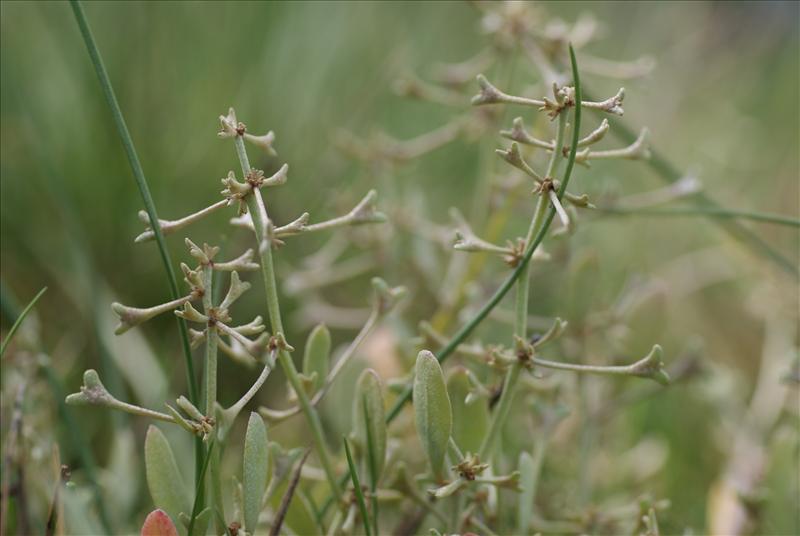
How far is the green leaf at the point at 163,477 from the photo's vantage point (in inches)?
18.8

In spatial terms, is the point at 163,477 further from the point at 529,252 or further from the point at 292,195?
the point at 292,195

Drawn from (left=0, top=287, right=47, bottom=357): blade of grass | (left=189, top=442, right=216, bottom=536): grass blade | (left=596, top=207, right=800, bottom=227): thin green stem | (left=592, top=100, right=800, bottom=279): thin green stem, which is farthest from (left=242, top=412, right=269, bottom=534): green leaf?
(left=592, top=100, right=800, bottom=279): thin green stem

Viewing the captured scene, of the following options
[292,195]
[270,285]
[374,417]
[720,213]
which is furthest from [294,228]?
[292,195]

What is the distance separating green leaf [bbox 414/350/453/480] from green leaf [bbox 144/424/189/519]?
5.2 inches

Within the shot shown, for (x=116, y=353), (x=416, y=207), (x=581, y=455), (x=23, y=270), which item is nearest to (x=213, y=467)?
(x=581, y=455)

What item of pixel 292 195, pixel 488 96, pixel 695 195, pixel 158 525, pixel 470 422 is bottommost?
pixel 158 525

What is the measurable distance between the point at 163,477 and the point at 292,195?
900 millimetres

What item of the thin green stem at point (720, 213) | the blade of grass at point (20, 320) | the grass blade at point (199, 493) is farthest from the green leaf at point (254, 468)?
the thin green stem at point (720, 213)

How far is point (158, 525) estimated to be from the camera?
0.44 m

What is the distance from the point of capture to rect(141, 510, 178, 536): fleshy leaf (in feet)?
1.45

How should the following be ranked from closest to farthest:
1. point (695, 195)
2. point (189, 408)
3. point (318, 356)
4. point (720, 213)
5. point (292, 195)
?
point (189, 408), point (318, 356), point (720, 213), point (695, 195), point (292, 195)

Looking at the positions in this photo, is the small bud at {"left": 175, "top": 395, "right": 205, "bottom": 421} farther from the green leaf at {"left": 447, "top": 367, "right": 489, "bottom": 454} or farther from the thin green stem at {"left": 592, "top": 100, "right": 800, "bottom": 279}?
the thin green stem at {"left": 592, "top": 100, "right": 800, "bottom": 279}

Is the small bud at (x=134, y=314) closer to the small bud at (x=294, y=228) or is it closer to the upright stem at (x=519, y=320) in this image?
the small bud at (x=294, y=228)

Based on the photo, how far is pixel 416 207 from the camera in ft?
2.90
